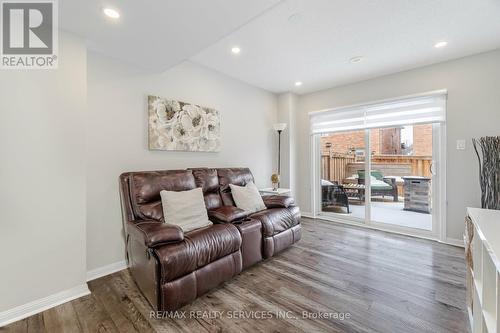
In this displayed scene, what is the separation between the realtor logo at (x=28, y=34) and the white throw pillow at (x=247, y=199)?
2.22 metres

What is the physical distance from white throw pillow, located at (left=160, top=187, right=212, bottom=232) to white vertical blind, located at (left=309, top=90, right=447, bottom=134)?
294 cm

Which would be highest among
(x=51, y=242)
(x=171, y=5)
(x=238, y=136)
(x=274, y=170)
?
(x=171, y=5)

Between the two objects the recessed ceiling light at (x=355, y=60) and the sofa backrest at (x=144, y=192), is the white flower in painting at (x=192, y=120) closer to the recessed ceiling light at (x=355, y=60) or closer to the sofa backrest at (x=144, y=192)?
the sofa backrest at (x=144, y=192)

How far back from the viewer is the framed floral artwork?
2.67m

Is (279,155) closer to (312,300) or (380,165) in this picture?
(380,165)

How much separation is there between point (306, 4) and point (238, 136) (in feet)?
7.07

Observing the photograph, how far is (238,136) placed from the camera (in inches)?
148

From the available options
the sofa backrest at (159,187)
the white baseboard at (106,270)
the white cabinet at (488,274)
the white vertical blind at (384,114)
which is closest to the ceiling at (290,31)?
the white vertical blind at (384,114)

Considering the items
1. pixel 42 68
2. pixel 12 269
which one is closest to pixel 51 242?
pixel 12 269

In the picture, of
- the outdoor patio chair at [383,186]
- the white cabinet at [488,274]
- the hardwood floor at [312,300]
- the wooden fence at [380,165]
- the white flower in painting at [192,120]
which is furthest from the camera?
the outdoor patio chair at [383,186]

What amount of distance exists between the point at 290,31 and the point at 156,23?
135 cm

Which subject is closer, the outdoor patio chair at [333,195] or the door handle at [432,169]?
the door handle at [432,169]

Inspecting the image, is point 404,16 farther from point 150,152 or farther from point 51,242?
point 51,242

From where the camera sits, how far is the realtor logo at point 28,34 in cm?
165
